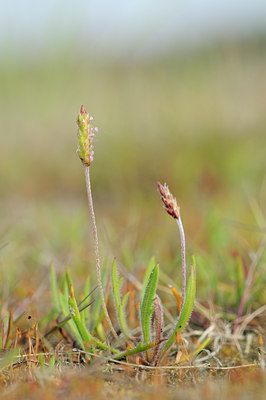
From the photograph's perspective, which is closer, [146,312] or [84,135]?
[84,135]

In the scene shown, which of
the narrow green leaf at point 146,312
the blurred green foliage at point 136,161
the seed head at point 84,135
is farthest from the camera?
the blurred green foliage at point 136,161

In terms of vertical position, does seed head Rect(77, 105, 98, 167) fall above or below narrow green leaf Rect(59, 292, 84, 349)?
above

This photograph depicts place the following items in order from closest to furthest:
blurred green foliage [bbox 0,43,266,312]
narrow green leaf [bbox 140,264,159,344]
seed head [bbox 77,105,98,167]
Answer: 1. seed head [bbox 77,105,98,167]
2. narrow green leaf [bbox 140,264,159,344]
3. blurred green foliage [bbox 0,43,266,312]

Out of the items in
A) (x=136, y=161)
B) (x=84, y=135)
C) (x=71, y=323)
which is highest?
(x=136, y=161)

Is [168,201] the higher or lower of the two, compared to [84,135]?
lower

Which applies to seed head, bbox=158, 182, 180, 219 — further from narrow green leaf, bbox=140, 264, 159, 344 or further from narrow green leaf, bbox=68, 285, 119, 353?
narrow green leaf, bbox=68, 285, 119, 353

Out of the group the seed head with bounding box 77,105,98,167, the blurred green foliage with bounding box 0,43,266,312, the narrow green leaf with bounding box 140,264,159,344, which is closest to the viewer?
the seed head with bounding box 77,105,98,167

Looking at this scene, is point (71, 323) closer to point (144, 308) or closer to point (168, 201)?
point (144, 308)

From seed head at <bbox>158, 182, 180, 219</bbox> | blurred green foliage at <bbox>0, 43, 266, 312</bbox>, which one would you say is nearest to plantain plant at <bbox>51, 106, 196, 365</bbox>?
seed head at <bbox>158, 182, 180, 219</bbox>

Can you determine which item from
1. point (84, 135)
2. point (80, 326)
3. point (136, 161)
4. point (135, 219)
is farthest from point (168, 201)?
point (136, 161)

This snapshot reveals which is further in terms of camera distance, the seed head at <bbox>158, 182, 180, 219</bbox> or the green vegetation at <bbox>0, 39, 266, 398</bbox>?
the green vegetation at <bbox>0, 39, 266, 398</bbox>

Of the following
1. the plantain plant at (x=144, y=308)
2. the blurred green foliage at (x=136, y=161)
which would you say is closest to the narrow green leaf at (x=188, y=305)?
the plantain plant at (x=144, y=308)

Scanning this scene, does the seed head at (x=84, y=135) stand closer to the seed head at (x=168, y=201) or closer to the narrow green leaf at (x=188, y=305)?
the seed head at (x=168, y=201)
